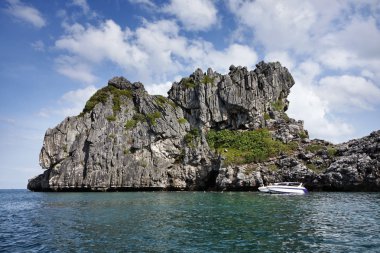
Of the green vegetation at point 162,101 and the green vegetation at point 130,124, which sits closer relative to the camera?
the green vegetation at point 130,124

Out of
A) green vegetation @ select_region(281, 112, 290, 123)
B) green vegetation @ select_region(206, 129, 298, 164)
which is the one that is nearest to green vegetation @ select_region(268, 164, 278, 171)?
green vegetation @ select_region(206, 129, 298, 164)

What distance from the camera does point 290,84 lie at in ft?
504

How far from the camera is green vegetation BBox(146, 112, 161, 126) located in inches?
4946

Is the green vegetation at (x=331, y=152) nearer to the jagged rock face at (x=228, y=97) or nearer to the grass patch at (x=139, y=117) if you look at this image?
the jagged rock face at (x=228, y=97)

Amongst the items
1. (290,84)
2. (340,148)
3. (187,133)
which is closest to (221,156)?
(187,133)

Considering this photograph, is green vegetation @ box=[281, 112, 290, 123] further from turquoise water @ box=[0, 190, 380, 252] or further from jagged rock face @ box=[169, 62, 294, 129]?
turquoise water @ box=[0, 190, 380, 252]

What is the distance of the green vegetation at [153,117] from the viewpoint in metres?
126

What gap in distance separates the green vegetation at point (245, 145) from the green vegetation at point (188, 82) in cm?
2110

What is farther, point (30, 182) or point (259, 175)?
point (30, 182)

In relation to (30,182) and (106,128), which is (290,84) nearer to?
(106,128)

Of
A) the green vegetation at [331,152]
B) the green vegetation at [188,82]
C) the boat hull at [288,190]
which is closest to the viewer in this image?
the boat hull at [288,190]

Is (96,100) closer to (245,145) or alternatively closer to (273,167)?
(245,145)

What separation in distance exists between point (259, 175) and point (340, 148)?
82.2ft

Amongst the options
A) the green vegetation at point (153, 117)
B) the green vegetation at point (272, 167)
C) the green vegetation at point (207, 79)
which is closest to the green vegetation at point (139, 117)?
the green vegetation at point (153, 117)
